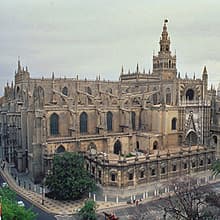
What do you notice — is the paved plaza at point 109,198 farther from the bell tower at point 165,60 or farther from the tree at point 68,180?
the bell tower at point 165,60

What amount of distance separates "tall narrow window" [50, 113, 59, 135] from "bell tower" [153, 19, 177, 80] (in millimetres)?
37268

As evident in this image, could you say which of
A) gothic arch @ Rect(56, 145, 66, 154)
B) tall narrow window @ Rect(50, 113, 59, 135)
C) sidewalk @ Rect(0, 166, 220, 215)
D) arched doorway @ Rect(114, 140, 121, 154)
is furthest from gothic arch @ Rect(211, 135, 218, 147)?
tall narrow window @ Rect(50, 113, 59, 135)

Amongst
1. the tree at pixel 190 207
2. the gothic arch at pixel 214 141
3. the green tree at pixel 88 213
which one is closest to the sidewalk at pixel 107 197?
the tree at pixel 190 207

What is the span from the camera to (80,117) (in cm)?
5450

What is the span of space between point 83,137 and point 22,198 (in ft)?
47.0

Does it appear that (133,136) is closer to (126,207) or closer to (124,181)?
(124,181)

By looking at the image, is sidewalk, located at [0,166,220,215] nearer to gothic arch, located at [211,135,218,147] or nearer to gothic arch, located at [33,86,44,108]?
gothic arch, located at [33,86,44,108]

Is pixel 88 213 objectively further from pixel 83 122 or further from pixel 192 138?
pixel 192 138

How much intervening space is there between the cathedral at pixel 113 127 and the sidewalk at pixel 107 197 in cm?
131

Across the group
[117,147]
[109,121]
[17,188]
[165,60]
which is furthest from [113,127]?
[165,60]

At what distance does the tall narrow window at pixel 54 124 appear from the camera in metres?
52.5

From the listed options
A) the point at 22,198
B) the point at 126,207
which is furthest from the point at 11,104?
the point at 126,207

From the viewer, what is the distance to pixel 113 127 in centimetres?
5784

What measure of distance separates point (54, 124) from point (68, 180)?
49.4ft
